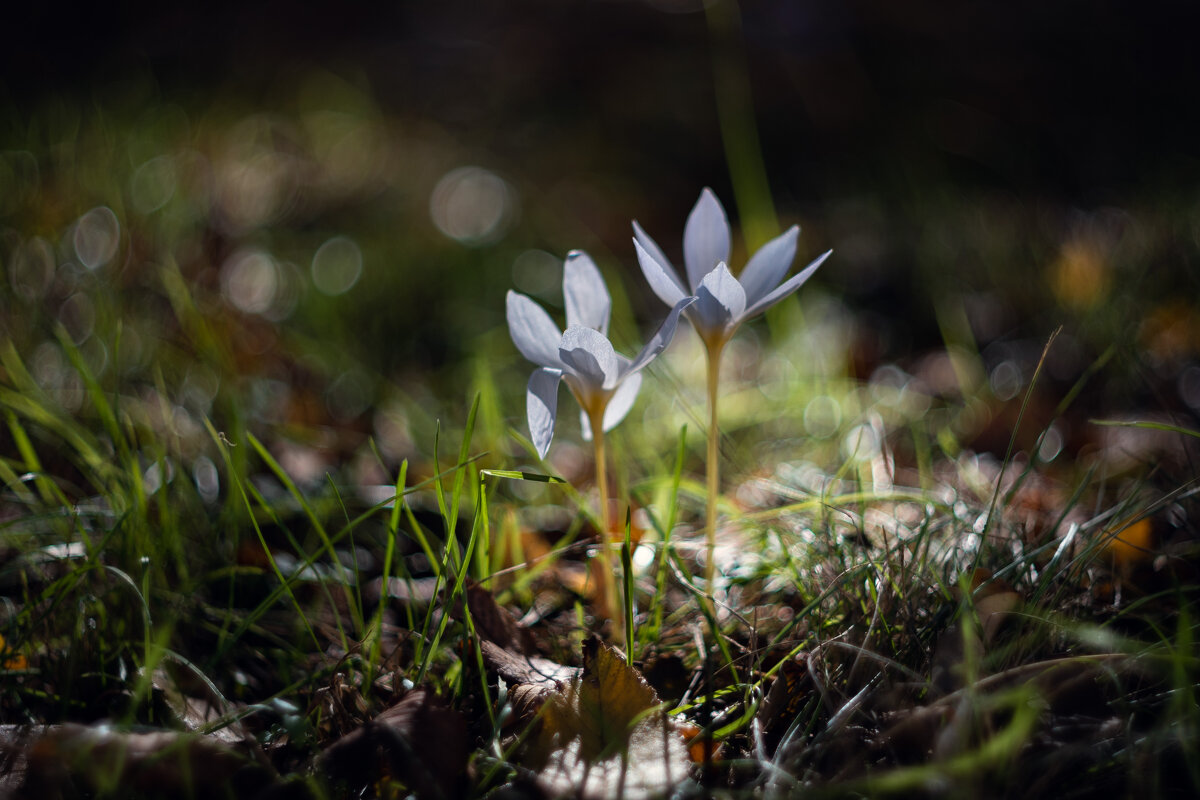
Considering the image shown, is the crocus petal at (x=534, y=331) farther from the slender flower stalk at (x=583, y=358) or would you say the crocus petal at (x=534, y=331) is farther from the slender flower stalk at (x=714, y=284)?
the slender flower stalk at (x=714, y=284)

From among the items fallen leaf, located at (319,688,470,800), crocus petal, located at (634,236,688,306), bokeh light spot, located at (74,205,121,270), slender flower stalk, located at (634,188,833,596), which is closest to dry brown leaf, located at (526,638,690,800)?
fallen leaf, located at (319,688,470,800)

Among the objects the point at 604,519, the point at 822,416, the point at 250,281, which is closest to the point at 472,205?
the point at 250,281

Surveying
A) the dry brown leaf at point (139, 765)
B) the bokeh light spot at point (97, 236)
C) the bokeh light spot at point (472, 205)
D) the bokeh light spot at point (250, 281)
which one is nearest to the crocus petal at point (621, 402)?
the dry brown leaf at point (139, 765)

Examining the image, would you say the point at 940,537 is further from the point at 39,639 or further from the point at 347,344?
the point at 347,344

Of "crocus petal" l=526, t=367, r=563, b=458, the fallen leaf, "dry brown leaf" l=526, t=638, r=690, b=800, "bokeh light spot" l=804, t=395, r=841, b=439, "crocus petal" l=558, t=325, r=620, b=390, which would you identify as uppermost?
"crocus petal" l=558, t=325, r=620, b=390

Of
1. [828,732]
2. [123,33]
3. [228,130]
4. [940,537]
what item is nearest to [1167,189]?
[940,537]

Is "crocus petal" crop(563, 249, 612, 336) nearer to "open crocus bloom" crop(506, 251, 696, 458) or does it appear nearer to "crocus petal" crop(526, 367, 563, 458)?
"open crocus bloom" crop(506, 251, 696, 458)
